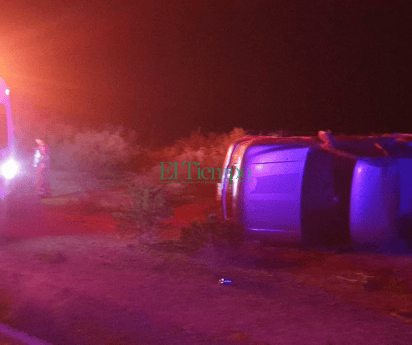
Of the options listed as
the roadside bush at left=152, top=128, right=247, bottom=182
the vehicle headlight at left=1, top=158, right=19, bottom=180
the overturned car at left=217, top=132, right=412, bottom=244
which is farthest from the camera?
the roadside bush at left=152, top=128, right=247, bottom=182

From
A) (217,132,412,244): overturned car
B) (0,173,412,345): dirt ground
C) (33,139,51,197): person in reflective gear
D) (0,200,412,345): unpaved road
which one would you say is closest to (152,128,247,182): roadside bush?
(33,139,51,197): person in reflective gear

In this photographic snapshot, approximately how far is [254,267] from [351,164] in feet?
7.31

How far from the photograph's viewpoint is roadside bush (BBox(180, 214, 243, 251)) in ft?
28.4

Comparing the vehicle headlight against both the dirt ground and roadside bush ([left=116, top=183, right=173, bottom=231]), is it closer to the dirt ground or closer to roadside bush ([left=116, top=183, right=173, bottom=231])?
Answer: the dirt ground

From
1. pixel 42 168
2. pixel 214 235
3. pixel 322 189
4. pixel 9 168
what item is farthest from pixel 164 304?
pixel 42 168

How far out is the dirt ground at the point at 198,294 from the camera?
5.80 metres

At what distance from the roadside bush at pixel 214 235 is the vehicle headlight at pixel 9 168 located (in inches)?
259

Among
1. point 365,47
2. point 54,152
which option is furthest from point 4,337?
point 365,47

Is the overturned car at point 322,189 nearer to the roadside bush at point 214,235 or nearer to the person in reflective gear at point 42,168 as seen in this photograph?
the roadside bush at point 214,235

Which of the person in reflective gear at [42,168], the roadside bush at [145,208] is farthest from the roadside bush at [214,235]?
the person in reflective gear at [42,168]

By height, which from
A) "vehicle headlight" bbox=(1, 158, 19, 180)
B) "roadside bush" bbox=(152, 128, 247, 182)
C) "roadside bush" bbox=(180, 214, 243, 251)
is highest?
"roadside bush" bbox=(152, 128, 247, 182)

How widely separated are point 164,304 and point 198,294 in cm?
47

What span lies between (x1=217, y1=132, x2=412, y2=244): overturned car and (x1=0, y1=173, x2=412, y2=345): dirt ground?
41 cm

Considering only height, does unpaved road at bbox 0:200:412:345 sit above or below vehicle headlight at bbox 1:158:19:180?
below
